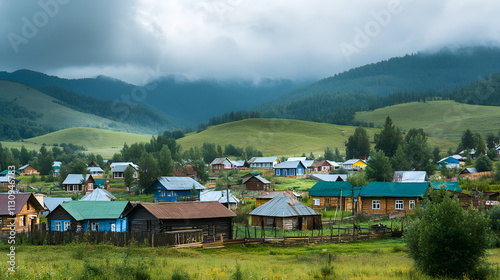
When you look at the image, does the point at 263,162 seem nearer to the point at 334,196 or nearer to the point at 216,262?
the point at 334,196

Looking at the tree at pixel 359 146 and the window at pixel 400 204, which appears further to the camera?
the tree at pixel 359 146

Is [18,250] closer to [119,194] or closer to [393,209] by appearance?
[393,209]

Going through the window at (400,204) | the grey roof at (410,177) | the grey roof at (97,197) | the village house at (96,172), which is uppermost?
the village house at (96,172)

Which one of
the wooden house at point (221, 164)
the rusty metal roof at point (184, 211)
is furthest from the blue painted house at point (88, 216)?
the wooden house at point (221, 164)

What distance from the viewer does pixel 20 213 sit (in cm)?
4181

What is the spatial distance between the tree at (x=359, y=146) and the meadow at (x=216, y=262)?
111m

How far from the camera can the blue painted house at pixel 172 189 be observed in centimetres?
7931

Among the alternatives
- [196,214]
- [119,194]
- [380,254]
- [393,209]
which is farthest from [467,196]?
[119,194]

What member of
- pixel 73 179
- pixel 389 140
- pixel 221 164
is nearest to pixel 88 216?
pixel 73 179

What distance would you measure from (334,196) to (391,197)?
304 inches

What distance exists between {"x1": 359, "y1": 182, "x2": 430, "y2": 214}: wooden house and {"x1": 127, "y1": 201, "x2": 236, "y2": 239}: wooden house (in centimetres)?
2568

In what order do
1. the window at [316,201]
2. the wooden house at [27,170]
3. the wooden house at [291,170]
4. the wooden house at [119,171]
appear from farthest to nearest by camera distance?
the wooden house at [27,170] < the wooden house at [119,171] < the wooden house at [291,170] < the window at [316,201]

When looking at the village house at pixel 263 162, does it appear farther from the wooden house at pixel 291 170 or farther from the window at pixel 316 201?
the window at pixel 316 201

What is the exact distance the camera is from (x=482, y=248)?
63.5 ft
